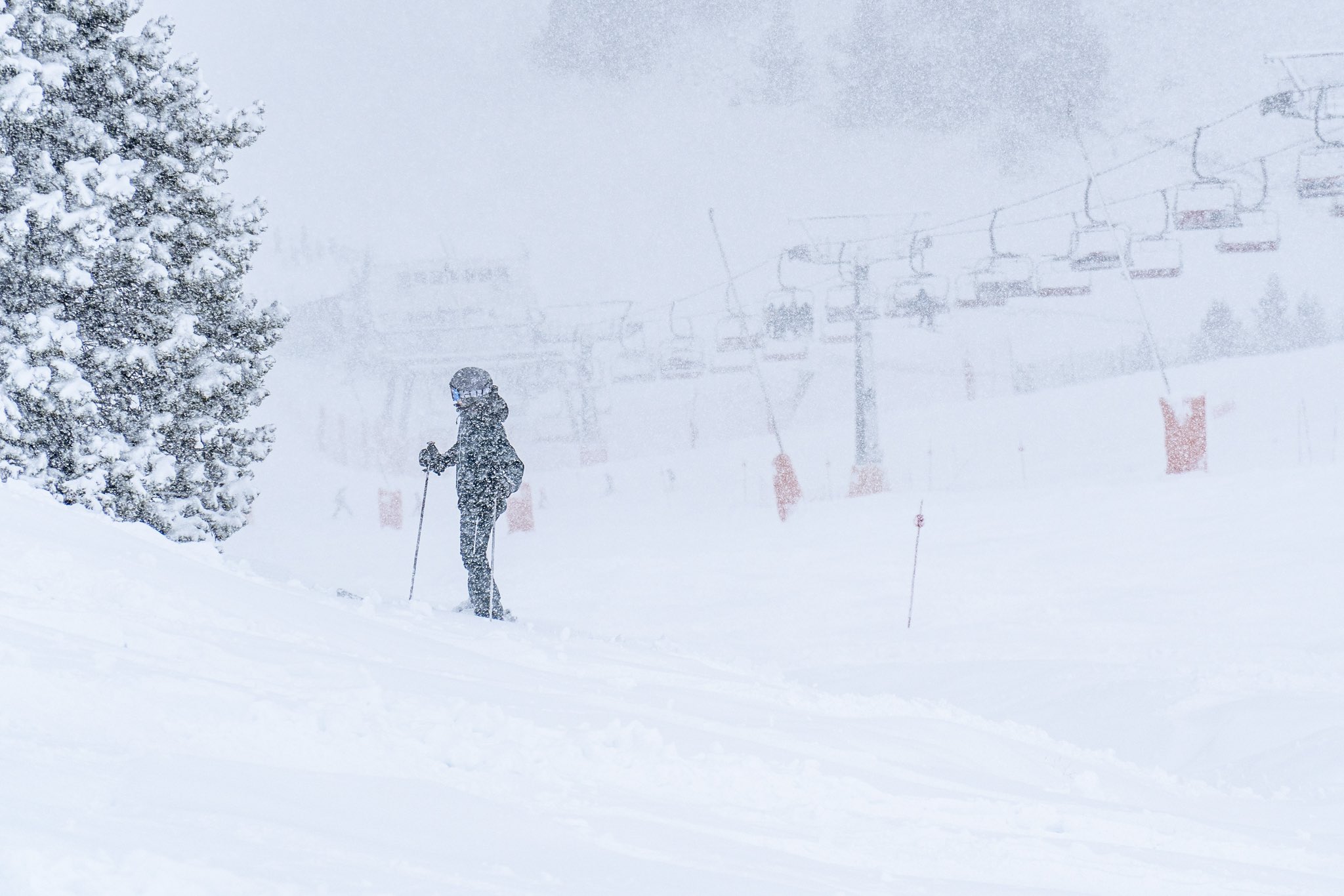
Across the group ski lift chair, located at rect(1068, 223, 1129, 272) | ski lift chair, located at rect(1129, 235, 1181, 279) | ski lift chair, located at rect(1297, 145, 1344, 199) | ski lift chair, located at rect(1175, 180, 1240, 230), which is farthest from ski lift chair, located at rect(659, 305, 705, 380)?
ski lift chair, located at rect(1297, 145, 1344, 199)

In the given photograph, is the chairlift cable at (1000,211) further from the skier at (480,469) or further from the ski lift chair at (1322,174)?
the skier at (480,469)

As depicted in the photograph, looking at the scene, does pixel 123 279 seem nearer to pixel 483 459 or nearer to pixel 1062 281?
pixel 483 459

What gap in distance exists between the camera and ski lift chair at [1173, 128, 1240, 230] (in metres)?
23.9

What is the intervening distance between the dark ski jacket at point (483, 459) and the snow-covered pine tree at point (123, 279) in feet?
12.1

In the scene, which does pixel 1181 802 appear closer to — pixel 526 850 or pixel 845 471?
pixel 526 850

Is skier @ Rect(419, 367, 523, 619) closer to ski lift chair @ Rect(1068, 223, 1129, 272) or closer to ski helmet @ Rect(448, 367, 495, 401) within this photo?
ski helmet @ Rect(448, 367, 495, 401)

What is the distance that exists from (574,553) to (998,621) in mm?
9877

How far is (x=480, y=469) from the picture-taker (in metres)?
7.90

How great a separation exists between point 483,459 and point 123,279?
4.51m

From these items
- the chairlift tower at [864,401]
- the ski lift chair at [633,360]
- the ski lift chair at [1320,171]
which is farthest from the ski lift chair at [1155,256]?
the ski lift chair at [633,360]

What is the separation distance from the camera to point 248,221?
11070mm

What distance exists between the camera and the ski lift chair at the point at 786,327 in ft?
102

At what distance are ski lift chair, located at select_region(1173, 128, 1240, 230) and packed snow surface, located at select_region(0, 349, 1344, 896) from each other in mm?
13948

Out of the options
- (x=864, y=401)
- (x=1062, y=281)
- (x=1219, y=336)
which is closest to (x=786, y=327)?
(x=864, y=401)
